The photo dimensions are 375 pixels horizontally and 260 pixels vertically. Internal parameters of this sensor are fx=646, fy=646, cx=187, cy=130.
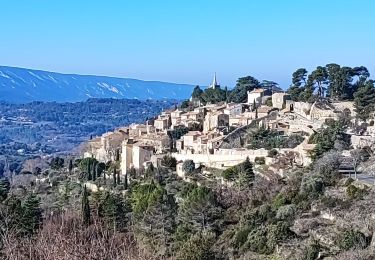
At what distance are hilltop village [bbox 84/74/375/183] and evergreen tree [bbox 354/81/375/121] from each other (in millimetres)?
630

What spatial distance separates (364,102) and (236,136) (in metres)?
6.31

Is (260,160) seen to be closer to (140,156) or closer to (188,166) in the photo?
(188,166)

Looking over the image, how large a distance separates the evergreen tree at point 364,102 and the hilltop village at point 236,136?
630 mm

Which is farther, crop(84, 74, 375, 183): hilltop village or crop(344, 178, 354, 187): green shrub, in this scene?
crop(84, 74, 375, 183): hilltop village

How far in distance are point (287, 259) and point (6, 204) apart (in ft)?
35.8

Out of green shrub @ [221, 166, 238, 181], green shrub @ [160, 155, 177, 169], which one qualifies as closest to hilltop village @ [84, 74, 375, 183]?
green shrub @ [160, 155, 177, 169]

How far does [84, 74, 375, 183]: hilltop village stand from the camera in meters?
25.9

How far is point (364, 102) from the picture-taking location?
30641 millimetres

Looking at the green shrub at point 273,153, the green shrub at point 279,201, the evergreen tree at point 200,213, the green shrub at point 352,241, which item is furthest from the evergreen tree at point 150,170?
the green shrub at point 352,241

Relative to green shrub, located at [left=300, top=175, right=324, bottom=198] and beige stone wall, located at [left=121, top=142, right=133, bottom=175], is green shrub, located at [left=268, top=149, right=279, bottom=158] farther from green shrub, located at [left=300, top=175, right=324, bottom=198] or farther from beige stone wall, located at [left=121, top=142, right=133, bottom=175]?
beige stone wall, located at [left=121, top=142, right=133, bottom=175]

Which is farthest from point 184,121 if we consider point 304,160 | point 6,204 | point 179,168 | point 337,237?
point 337,237

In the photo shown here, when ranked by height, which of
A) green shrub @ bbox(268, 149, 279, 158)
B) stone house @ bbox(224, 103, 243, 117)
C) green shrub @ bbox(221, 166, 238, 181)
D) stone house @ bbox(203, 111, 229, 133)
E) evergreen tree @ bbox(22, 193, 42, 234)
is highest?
stone house @ bbox(224, 103, 243, 117)

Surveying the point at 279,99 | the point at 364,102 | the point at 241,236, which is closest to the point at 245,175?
the point at 241,236

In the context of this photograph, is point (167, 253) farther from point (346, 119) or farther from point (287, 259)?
point (346, 119)
